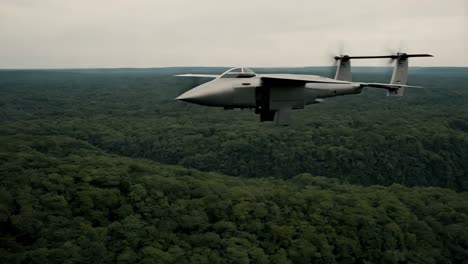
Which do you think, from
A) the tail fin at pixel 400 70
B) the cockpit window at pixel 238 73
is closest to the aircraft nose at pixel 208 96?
the cockpit window at pixel 238 73

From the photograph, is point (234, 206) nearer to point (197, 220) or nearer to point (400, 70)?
point (197, 220)

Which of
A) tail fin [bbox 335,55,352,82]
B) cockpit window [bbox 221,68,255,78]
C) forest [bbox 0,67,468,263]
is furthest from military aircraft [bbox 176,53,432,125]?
tail fin [bbox 335,55,352,82]

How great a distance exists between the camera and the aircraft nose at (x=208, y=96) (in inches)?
921

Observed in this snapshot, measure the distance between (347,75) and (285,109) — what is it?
9.03 metres

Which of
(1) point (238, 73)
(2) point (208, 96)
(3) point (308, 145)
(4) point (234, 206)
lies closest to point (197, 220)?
(4) point (234, 206)

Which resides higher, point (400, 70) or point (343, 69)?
point (343, 69)

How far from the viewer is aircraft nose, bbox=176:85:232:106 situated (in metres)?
23.4

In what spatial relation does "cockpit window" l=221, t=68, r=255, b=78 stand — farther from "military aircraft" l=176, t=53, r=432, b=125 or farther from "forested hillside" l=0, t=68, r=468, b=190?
"forested hillside" l=0, t=68, r=468, b=190

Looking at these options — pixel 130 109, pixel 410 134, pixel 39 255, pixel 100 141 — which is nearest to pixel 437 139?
pixel 410 134

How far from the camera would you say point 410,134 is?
4998 inches

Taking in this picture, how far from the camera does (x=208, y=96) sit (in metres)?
23.9

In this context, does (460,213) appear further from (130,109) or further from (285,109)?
(130,109)

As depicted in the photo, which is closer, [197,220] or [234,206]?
[197,220]

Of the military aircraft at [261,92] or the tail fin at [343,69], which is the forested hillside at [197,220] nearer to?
the tail fin at [343,69]
